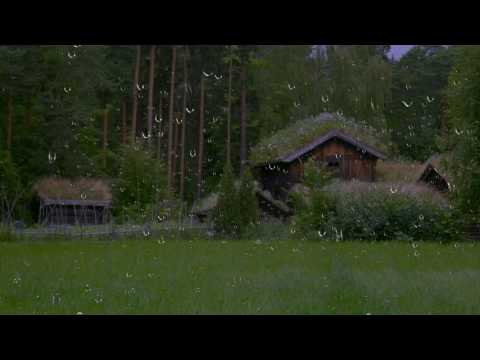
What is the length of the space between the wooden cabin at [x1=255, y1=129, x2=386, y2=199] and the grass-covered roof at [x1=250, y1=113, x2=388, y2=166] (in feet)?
0.65

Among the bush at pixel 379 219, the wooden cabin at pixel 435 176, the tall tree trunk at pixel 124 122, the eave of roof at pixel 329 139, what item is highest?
the tall tree trunk at pixel 124 122

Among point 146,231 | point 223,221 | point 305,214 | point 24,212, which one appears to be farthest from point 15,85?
point 305,214

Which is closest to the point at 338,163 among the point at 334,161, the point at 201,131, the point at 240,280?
the point at 334,161

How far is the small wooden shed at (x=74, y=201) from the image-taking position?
66.9ft

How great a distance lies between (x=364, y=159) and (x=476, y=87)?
726cm

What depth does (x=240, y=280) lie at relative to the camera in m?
8.80

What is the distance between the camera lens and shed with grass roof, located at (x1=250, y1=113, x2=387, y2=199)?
2428 cm

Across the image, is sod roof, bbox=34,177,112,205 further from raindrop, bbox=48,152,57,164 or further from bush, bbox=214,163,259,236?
bush, bbox=214,163,259,236

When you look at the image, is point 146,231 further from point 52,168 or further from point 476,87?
point 476,87

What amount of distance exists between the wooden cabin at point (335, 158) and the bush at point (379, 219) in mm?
6557

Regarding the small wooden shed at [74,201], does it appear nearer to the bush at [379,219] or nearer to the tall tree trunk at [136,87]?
the tall tree trunk at [136,87]

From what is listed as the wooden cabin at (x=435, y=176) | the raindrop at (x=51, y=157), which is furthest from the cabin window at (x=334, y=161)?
the raindrop at (x=51, y=157)

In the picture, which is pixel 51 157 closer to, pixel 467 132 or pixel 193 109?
pixel 193 109

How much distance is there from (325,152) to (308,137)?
3.00ft
